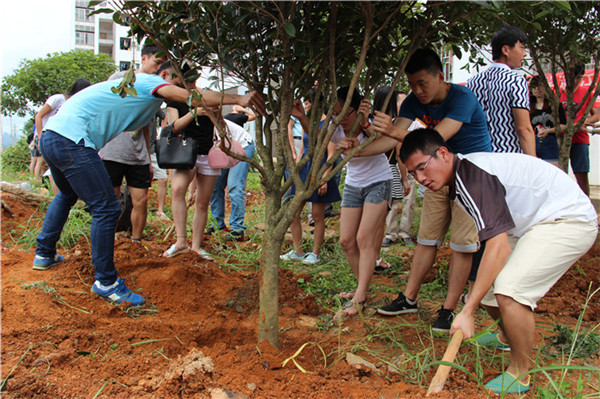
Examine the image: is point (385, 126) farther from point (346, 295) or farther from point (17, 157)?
point (17, 157)

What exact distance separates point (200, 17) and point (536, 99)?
4348mm

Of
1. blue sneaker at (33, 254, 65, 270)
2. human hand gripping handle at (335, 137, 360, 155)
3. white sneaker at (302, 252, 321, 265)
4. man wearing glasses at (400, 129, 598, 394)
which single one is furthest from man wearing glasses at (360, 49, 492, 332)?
blue sneaker at (33, 254, 65, 270)

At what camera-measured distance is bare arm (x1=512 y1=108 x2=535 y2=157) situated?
3.18 meters

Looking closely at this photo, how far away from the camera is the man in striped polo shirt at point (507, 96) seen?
321cm

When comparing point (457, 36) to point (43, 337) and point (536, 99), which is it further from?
point (43, 337)

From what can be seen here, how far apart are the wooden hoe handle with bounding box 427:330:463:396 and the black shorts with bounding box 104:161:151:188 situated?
3.37 metres

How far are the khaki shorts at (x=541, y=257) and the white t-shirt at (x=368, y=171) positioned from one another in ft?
4.58

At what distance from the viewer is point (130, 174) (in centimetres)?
450

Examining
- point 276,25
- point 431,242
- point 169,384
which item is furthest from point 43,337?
point 431,242

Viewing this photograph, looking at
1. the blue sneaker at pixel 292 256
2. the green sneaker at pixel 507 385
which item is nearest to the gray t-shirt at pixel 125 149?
the blue sneaker at pixel 292 256

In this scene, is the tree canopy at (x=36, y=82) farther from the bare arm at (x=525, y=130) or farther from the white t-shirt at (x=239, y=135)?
the bare arm at (x=525, y=130)

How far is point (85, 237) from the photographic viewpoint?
467 centimetres

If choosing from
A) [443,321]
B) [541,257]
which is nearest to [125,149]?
[443,321]

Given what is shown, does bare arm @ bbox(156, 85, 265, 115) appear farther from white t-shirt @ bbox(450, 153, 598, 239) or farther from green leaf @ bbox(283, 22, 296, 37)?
white t-shirt @ bbox(450, 153, 598, 239)
